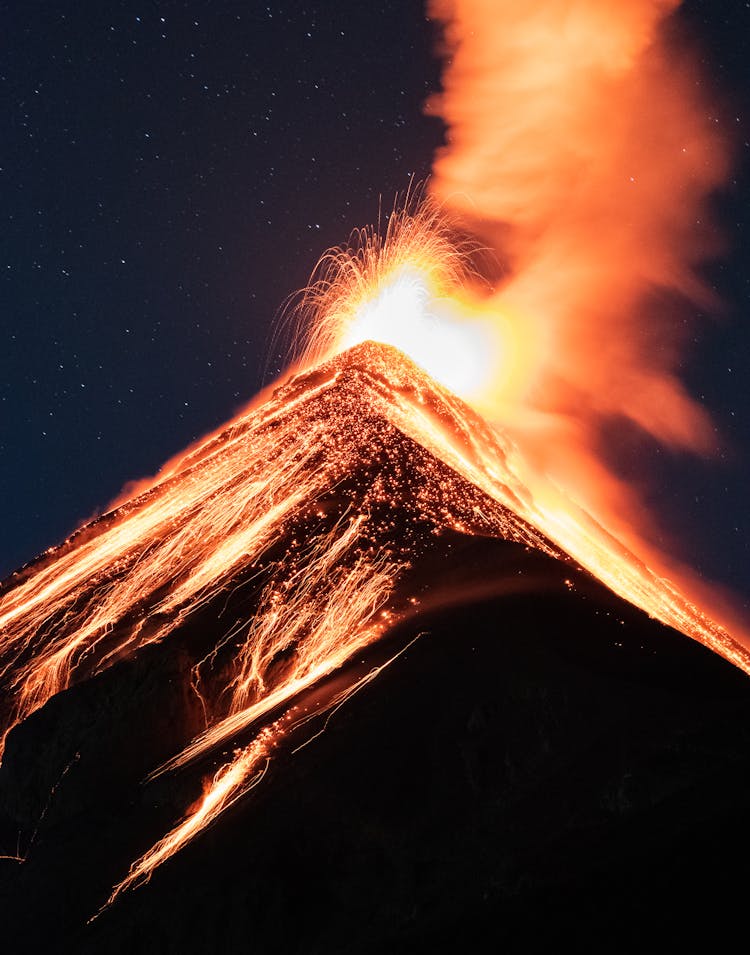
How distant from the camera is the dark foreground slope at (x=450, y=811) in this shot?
49.6 ft

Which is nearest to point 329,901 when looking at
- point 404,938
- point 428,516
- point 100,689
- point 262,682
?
point 404,938

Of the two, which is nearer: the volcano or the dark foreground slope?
the dark foreground slope

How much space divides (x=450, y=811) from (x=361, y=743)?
106 inches

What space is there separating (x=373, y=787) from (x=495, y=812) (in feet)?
8.81

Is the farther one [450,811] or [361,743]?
[361,743]

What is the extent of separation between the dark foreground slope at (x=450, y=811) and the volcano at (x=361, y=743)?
58mm

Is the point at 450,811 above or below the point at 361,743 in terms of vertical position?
below

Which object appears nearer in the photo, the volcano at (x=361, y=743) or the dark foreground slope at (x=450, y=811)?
the dark foreground slope at (x=450, y=811)

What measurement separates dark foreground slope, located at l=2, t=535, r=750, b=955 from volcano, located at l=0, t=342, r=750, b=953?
2.3 inches

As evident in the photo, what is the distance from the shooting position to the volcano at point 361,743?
16094 millimetres

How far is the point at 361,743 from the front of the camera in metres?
20.0

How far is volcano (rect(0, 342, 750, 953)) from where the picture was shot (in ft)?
52.8

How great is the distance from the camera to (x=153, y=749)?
23672 mm

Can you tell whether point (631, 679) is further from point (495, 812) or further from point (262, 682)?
point (262, 682)
